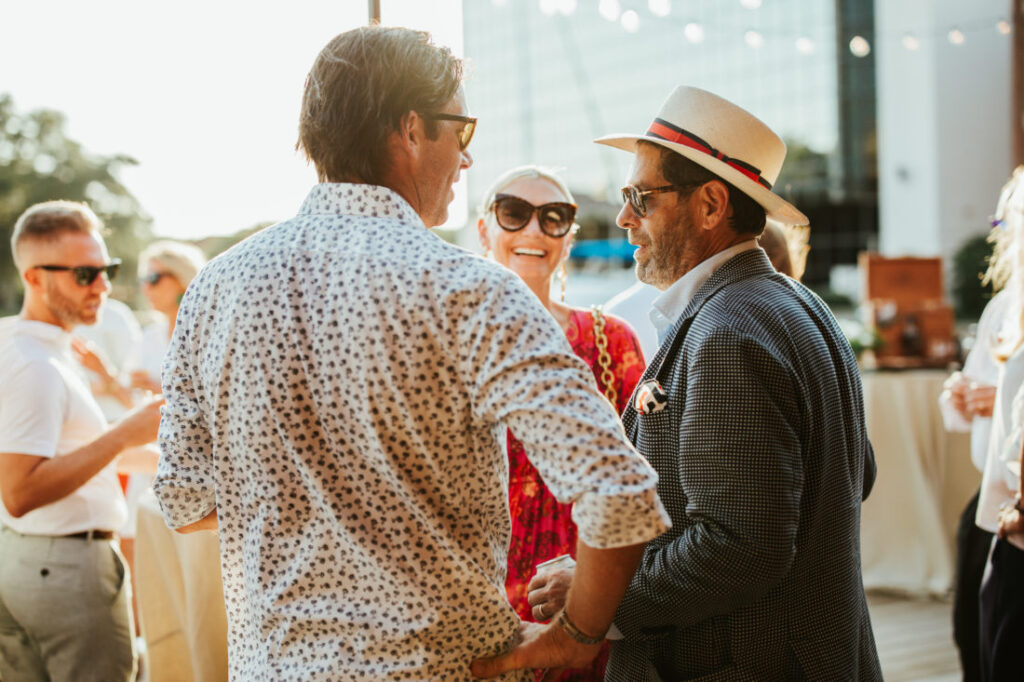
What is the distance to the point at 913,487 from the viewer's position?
18.2 ft

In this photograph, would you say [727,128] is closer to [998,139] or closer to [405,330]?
[405,330]

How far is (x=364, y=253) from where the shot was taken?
1194mm

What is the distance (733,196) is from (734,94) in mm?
36178

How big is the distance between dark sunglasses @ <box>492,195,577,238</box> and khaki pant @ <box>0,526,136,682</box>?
5.30 ft

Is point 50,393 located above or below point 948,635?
above

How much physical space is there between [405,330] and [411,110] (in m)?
0.35

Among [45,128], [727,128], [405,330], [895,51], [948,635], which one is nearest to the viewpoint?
[405,330]

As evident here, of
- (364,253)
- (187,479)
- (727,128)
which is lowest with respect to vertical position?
(187,479)

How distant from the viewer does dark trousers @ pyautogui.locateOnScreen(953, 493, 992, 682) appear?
3.35 m

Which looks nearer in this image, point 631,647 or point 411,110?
point 411,110

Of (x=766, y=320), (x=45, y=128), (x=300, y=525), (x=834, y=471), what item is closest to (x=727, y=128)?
(x=766, y=320)

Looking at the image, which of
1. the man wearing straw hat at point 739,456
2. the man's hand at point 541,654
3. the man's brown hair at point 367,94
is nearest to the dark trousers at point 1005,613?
the man wearing straw hat at point 739,456

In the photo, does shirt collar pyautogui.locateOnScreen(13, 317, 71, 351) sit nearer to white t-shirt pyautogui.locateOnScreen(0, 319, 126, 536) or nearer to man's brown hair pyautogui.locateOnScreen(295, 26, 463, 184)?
white t-shirt pyautogui.locateOnScreen(0, 319, 126, 536)

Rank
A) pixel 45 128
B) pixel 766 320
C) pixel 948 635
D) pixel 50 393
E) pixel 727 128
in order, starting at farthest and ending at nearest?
1. pixel 45 128
2. pixel 948 635
3. pixel 50 393
4. pixel 727 128
5. pixel 766 320
